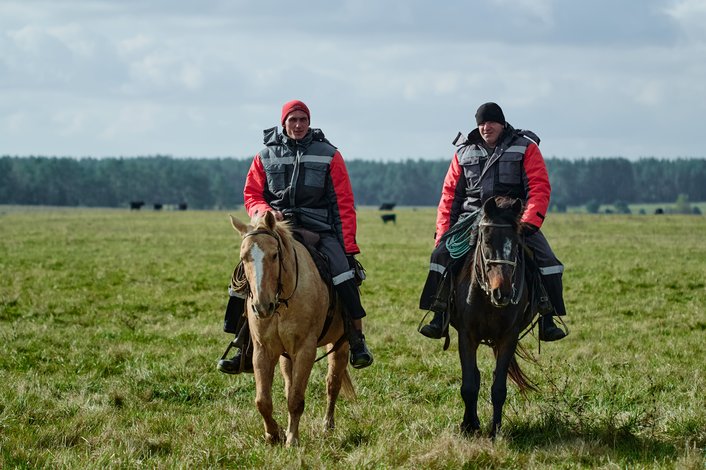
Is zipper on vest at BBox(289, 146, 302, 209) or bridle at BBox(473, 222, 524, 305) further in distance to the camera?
zipper on vest at BBox(289, 146, 302, 209)

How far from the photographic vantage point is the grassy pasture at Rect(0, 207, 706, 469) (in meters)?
6.66

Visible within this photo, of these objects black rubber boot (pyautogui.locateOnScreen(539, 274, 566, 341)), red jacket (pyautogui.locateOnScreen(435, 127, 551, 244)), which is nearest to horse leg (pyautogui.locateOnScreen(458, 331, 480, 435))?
black rubber boot (pyautogui.locateOnScreen(539, 274, 566, 341))

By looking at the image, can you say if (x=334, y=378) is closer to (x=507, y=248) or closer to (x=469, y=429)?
(x=469, y=429)

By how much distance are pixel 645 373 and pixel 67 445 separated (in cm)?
683

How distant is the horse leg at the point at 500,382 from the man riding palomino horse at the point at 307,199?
1230 millimetres

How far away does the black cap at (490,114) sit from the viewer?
8.01m

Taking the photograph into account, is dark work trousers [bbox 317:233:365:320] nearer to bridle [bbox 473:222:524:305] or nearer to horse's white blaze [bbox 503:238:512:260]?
bridle [bbox 473:222:524:305]

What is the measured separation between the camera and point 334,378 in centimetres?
812

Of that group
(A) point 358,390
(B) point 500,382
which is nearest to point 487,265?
(B) point 500,382

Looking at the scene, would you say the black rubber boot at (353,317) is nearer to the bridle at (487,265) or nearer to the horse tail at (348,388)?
the horse tail at (348,388)

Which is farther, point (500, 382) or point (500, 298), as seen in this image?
point (500, 382)

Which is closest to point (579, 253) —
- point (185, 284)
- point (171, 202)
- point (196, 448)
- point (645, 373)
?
point (185, 284)

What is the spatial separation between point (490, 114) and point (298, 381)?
315 centimetres

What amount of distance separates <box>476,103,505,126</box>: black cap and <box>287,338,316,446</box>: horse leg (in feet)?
8.99
